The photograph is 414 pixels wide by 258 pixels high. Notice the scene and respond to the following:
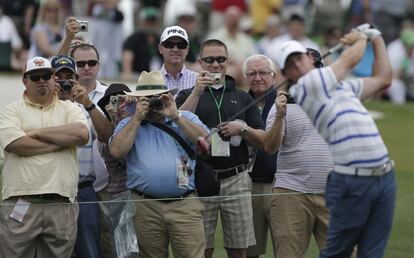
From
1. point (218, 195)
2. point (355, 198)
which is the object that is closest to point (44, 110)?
point (218, 195)

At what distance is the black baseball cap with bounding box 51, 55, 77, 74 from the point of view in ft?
34.0

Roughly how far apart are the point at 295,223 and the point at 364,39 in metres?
1.94

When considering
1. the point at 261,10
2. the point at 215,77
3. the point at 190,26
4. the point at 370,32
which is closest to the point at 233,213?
the point at 215,77

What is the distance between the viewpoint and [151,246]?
9.94 meters

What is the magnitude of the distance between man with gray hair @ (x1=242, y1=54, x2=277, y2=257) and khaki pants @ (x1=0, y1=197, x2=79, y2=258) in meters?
1.67

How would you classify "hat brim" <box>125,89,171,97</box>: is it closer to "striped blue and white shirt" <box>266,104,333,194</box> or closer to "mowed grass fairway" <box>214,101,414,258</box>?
"striped blue and white shirt" <box>266,104,333,194</box>

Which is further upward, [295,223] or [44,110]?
[44,110]

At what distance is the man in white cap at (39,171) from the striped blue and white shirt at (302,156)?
175 cm

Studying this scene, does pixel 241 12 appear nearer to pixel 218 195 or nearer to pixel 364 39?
pixel 218 195

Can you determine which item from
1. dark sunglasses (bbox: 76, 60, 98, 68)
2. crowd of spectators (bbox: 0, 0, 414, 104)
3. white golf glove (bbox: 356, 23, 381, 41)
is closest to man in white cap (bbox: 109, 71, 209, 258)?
dark sunglasses (bbox: 76, 60, 98, 68)

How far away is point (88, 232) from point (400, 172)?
755 centimetres

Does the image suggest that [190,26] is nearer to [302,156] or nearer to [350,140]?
[302,156]

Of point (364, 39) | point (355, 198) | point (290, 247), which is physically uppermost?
point (364, 39)

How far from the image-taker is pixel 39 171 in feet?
31.5
